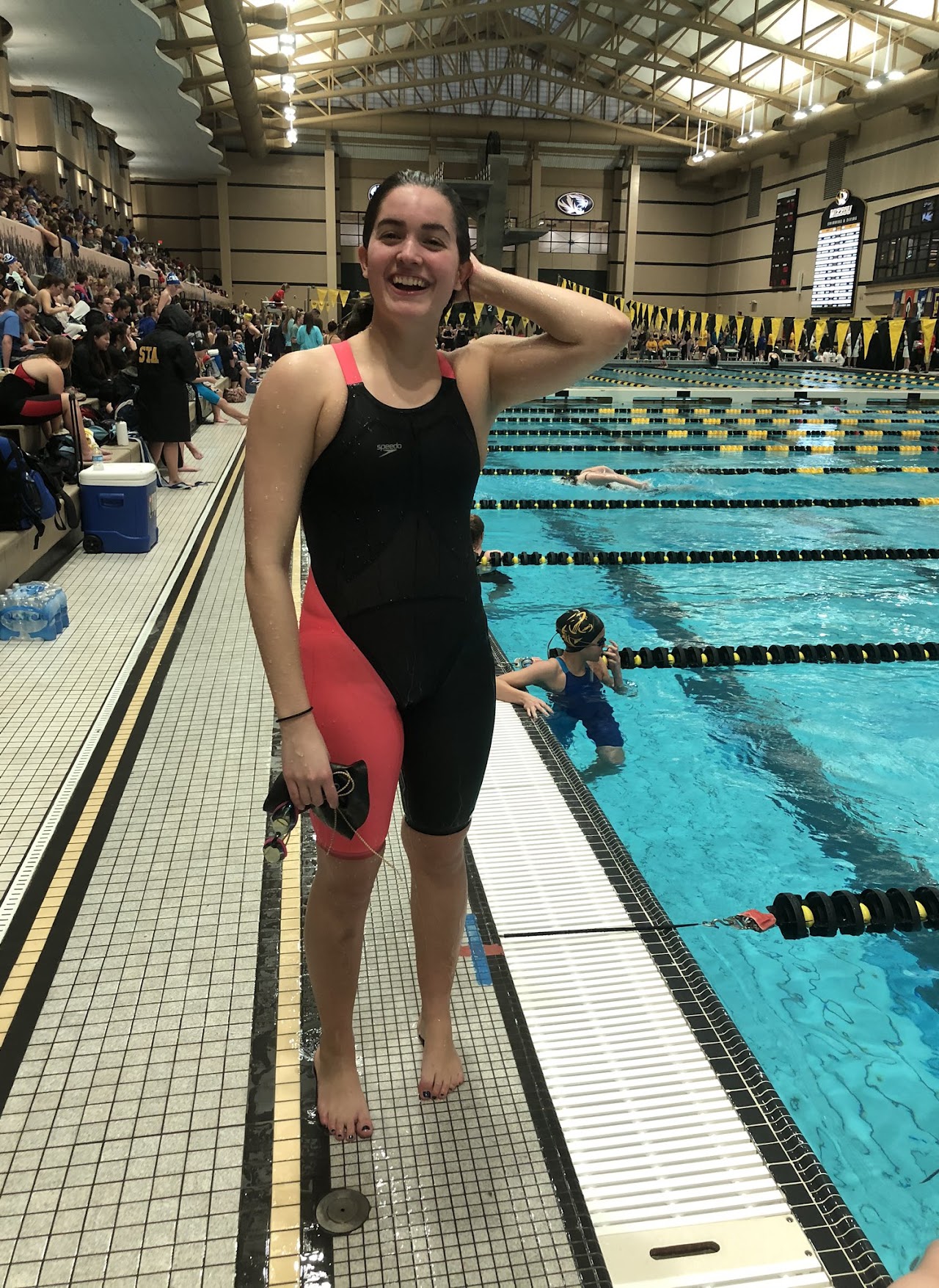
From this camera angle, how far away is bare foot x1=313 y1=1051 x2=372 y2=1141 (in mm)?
1546

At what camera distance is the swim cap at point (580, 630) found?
378 centimetres

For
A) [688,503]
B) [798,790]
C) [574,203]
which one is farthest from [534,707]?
[574,203]

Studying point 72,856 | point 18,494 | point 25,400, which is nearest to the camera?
point 72,856

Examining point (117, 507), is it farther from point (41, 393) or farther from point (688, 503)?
point (688, 503)

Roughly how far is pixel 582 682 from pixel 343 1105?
252cm

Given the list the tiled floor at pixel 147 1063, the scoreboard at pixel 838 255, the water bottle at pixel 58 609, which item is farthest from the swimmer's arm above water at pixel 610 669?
the scoreboard at pixel 838 255

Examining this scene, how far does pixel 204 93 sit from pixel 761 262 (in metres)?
19.4

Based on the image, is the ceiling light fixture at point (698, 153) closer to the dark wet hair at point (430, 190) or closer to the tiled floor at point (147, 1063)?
the tiled floor at point (147, 1063)

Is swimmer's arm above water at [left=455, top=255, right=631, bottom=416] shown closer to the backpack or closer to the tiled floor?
the tiled floor

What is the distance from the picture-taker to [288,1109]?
1.60 metres

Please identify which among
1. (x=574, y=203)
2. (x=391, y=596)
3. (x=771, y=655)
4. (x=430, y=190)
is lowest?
(x=771, y=655)

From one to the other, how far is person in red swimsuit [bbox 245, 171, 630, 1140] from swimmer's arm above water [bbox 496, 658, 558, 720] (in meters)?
1.96

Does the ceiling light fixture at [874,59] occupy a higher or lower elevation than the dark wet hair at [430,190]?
higher

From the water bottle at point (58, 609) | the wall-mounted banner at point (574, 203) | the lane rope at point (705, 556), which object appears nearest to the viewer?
the water bottle at point (58, 609)
